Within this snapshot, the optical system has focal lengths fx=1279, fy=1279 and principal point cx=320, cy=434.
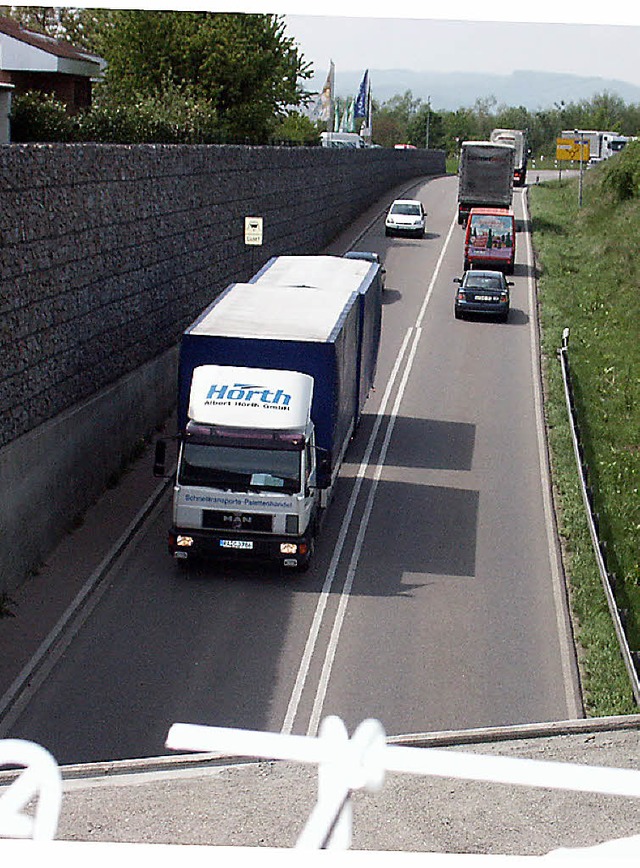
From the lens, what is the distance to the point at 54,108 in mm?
34344

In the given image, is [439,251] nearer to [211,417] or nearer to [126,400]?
[126,400]

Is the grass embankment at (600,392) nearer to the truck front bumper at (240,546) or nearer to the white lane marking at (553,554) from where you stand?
the white lane marking at (553,554)

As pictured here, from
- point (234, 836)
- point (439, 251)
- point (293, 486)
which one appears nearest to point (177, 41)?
point (439, 251)

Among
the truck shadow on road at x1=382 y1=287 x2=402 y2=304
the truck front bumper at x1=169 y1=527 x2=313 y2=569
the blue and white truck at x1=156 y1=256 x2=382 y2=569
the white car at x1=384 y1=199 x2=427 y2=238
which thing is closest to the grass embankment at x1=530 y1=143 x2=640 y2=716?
the truck front bumper at x1=169 y1=527 x2=313 y2=569

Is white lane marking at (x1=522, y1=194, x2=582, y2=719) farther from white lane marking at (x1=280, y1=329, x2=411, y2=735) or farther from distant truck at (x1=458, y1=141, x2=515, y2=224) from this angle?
distant truck at (x1=458, y1=141, x2=515, y2=224)

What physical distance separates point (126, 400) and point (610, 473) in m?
10.2

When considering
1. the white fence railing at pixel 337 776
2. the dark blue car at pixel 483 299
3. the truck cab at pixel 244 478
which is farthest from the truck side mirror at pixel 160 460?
the dark blue car at pixel 483 299

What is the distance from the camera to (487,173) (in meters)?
62.5

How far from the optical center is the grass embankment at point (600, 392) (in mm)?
19281

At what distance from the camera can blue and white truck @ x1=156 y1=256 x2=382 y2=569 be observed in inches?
807

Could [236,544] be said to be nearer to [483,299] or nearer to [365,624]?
[365,624]

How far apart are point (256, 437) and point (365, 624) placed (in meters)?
3.47

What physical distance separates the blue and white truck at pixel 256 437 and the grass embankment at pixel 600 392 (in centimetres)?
473

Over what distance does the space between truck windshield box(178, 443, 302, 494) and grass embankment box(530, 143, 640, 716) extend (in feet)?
Result: 16.7
